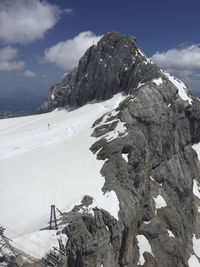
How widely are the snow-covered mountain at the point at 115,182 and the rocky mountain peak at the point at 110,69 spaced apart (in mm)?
971

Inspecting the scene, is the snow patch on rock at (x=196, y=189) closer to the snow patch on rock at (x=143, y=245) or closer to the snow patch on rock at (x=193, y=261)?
the snow patch on rock at (x=193, y=261)

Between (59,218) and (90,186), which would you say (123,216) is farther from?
(59,218)

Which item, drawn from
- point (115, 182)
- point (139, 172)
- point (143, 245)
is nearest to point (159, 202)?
point (139, 172)

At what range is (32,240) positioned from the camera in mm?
15719

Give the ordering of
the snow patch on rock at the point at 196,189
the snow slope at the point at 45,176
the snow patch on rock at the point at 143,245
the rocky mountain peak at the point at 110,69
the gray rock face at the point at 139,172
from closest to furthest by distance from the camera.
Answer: the gray rock face at the point at 139,172, the snow slope at the point at 45,176, the snow patch on rock at the point at 143,245, the snow patch on rock at the point at 196,189, the rocky mountain peak at the point at 110,69

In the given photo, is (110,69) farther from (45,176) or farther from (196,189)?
(45,176)

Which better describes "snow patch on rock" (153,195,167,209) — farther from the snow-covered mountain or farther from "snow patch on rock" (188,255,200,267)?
"snow patch on rock" (188,255,200,267)

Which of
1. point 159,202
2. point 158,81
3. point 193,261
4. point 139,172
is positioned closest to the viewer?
point 139,172

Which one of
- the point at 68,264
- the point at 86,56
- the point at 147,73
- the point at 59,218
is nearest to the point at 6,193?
the point at 59,218

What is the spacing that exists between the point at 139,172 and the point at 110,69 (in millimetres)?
42051

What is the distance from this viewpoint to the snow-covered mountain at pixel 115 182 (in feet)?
61.7

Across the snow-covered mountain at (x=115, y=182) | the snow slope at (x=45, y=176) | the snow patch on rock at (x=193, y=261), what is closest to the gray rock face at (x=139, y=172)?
the snow-covered mountain at (x=115, y=182)

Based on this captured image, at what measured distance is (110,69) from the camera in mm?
64438

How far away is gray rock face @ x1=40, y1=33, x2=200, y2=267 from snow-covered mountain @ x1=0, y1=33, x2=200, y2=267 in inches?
5.5
